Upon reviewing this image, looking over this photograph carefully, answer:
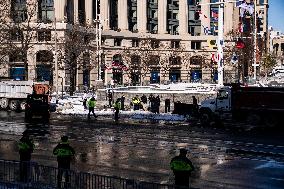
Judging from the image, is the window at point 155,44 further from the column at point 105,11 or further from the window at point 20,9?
the window at point 20,9

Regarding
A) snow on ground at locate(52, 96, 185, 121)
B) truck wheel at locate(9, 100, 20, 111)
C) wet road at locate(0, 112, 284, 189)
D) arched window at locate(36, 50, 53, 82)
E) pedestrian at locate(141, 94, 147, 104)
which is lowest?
wet road at locate(0, 112, 284, 189)

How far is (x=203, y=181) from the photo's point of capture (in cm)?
1973

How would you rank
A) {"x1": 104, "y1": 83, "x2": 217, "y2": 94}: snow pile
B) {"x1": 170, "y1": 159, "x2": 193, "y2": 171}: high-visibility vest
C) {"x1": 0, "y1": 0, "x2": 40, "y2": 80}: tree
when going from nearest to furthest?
{"x1": 170, "y1": 159, "x2": 193, "y2": 171}: high-visibility vest < {"x1": 104, "y1": 83, "x2": 217, "y2": 94}: snow pile < {"x1": 0, "y1": 0, "x2": 40, "y2": 80}: tree

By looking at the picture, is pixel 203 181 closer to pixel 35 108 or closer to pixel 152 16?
pixel 35 108

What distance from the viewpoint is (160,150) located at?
27.3m

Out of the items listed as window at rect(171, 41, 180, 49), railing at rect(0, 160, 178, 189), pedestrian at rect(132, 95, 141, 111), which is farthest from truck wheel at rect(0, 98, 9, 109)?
window at rect(171, 41, 180, 49)

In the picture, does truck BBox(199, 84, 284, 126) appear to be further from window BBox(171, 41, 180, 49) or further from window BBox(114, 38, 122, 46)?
window BBox(171, 41, 180, 49)

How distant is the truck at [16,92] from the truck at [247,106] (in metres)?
21.1

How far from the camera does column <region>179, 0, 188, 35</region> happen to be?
357 feet

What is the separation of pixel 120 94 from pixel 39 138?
26564 millimetres

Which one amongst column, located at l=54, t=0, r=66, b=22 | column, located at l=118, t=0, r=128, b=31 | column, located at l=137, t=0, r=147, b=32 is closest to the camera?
column, located at l=54, t=0, r=66, b=22

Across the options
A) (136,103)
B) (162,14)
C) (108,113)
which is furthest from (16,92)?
(162,14)

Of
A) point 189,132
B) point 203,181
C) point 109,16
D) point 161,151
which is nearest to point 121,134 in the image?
point 189,132

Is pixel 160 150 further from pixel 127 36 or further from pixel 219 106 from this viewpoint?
pixel 127 36
